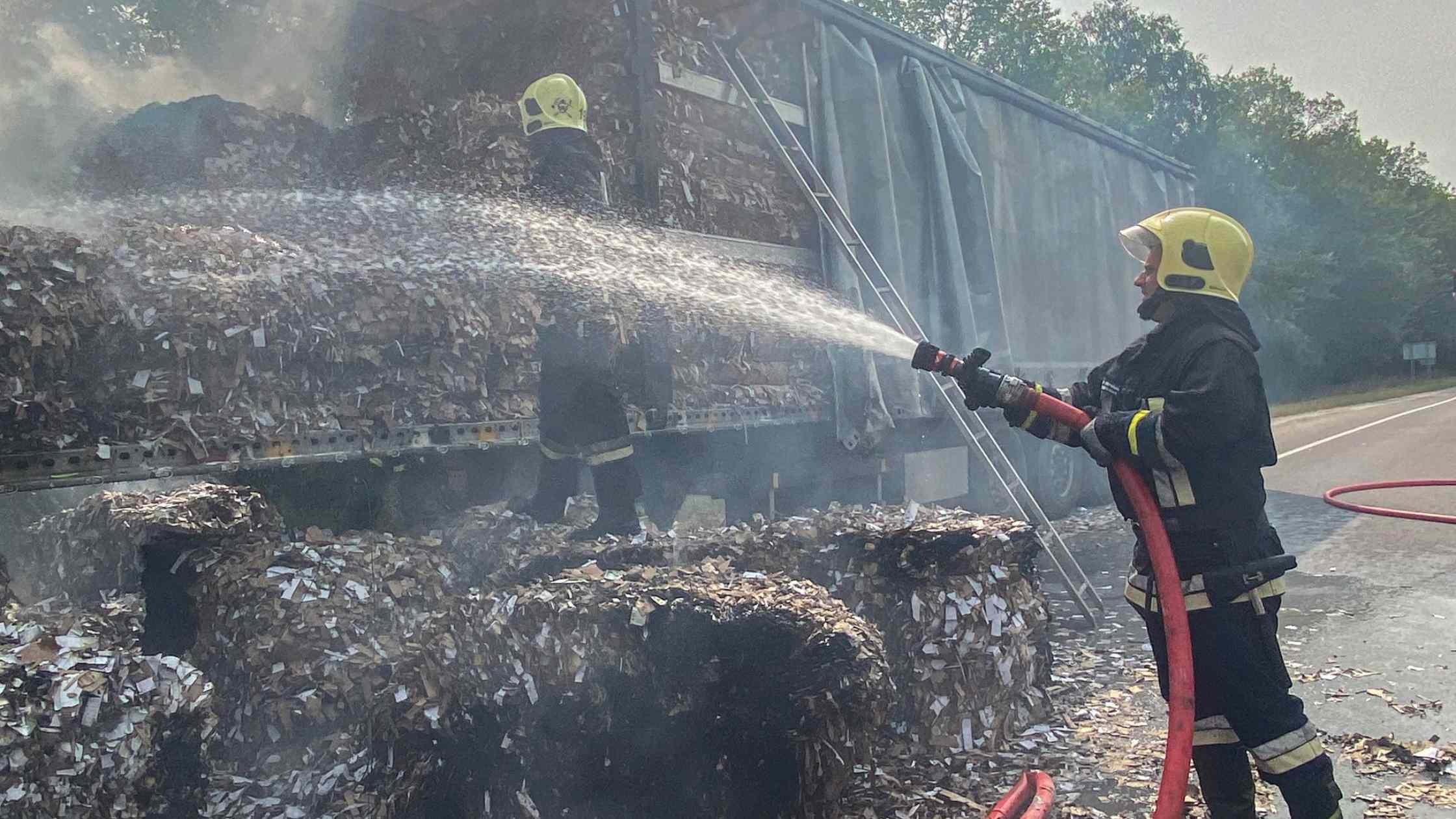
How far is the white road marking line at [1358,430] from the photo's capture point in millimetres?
16562

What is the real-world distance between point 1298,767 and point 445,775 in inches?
98.4

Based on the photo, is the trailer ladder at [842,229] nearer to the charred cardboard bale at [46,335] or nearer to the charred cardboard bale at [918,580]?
the charred cardboard bale at [918,580]

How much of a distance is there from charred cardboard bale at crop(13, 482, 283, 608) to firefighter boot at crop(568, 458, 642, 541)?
1.38m

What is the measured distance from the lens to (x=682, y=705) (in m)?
2.96

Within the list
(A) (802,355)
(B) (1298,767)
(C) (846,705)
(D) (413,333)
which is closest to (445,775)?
(C) (846,705)

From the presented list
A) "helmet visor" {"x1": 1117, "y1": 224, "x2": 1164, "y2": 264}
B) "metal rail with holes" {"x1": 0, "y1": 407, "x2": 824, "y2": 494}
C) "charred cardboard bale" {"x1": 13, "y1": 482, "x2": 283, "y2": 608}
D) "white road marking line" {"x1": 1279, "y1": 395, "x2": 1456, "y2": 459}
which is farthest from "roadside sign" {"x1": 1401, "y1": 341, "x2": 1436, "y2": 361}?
"charred cardboard bale" {"x1": 13, "y1": 482, "x2": 283, "y2": 608}

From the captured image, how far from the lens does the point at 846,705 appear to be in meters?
2.94

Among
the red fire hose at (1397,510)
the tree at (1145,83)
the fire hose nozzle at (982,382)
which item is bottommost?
the red fire hose at (1397,510)

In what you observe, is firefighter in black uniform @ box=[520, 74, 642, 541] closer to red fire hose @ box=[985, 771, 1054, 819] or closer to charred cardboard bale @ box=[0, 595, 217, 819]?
charred cardboard bale @ box=[0, 595, 217, 819]

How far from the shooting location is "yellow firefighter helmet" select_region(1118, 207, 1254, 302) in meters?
2.88

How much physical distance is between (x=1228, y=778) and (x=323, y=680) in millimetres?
2780

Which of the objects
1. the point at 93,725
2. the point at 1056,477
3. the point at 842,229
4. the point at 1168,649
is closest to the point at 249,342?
the point at 93,725

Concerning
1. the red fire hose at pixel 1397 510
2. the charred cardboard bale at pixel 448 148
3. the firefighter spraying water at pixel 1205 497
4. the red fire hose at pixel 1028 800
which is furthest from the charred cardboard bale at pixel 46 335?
the red fire hose at pixel 1397 510

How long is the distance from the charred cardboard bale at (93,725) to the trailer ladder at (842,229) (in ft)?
13.9
